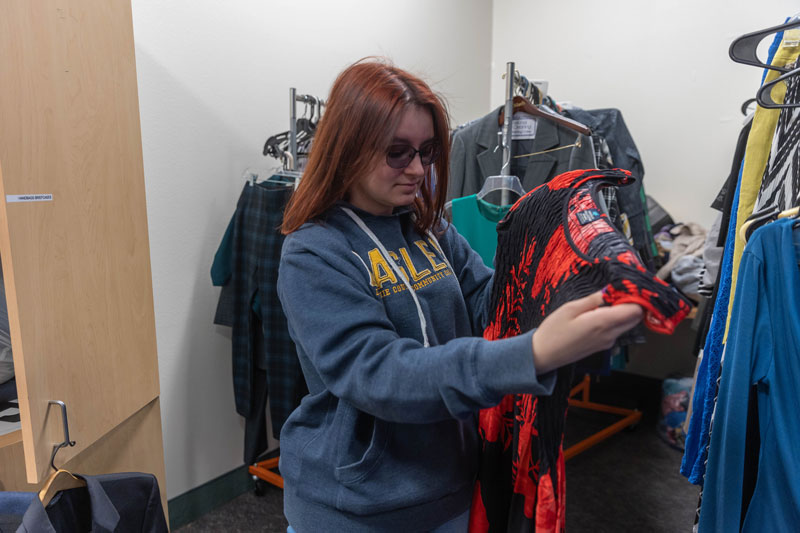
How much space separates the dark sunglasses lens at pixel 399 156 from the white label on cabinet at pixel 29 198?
2.50 ft

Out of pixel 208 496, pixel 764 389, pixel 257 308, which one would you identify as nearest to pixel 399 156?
pixel 764 389

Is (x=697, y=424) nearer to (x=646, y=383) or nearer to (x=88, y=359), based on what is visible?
(x=88, y=359)

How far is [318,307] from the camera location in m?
0.74

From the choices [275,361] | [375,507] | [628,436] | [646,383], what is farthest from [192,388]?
[646,383]

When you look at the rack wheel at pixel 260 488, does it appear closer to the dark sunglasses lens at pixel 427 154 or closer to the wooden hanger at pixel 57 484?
the wooden hanger at pixel 57 484

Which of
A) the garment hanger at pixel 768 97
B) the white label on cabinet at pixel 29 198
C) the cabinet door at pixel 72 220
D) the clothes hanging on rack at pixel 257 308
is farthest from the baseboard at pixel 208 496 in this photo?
the garment hanger at pixel 768 97

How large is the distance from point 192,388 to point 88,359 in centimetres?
89

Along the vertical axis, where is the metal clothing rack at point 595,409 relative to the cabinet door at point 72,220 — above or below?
below

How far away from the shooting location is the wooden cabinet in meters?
1.07

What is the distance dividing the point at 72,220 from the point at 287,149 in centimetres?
112

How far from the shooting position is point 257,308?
2.03 metres

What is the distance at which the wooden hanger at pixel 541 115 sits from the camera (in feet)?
6.06

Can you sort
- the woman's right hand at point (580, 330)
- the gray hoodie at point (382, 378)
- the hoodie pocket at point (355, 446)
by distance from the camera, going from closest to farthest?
the woman's right hand at point (580, 330), the gray hoodie at point (382, 378), the hoodie pocket at point (355, 446)

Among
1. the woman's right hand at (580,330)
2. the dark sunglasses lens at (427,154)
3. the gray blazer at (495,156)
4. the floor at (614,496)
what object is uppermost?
the gray blazer at (495,156)
